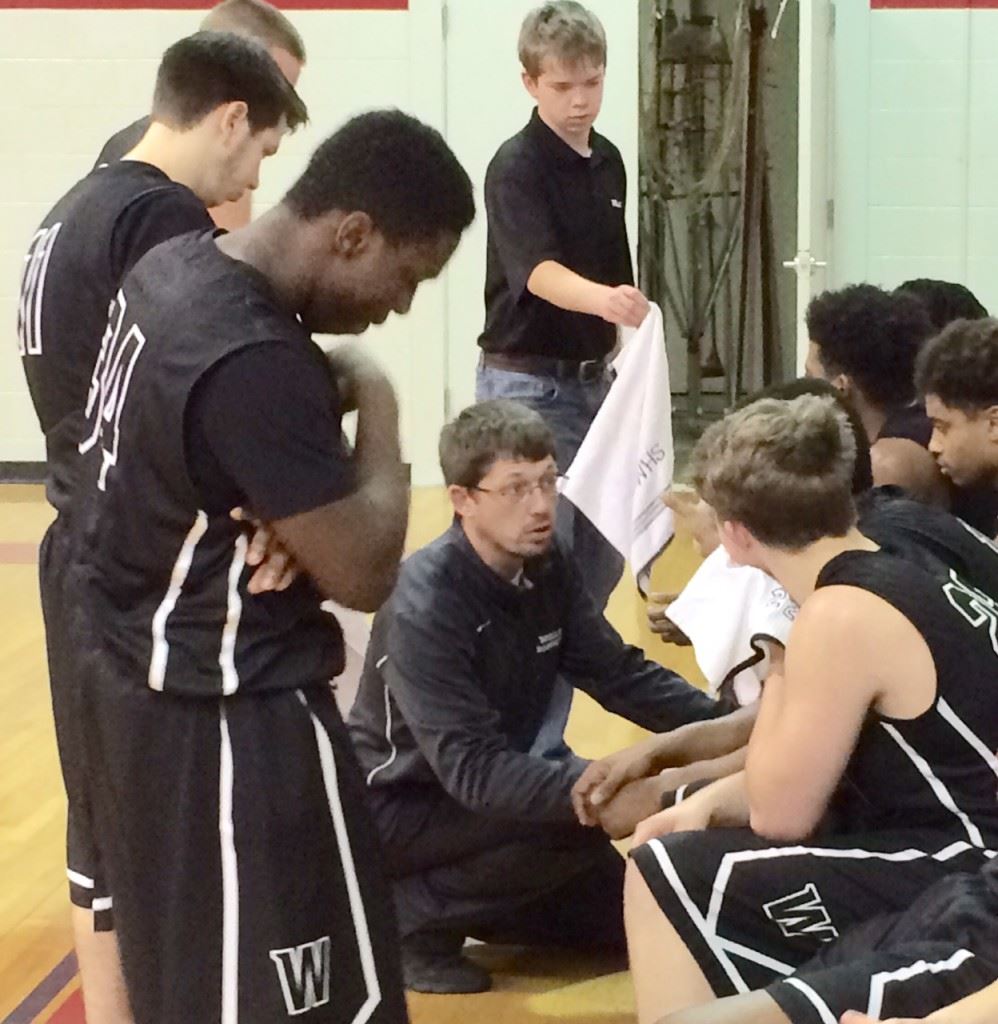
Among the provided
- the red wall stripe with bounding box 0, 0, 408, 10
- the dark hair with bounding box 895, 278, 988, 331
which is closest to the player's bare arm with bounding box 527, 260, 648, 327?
the dark hair with bounding box 895, 278, 988, 331

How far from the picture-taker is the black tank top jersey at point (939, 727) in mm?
2150

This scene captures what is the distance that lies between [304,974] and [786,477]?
34.8 inches

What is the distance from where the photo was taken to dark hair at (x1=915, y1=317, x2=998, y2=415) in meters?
3.00

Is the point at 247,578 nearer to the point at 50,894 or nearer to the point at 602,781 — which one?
the point at 602,781

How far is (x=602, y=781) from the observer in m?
2.79

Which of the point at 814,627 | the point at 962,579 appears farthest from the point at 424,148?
the point at 962,579

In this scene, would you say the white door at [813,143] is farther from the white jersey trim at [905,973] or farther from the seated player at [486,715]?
the white jersey trim at [905,973]

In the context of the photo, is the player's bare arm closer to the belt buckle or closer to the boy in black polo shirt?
the boy in black polo shirt

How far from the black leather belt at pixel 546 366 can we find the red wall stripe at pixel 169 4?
3977 millimetres

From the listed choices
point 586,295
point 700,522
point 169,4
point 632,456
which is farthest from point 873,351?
point 169,4

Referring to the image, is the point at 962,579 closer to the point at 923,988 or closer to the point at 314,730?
the point at 923,988

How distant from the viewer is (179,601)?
73.4 inches

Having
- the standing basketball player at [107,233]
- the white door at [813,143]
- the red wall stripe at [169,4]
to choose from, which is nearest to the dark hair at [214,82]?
the standing basketball player at [107,233]

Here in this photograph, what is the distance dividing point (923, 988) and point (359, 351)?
0.98 meters
